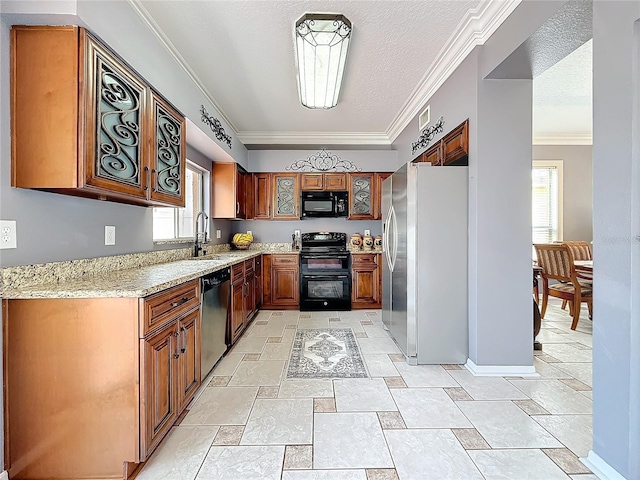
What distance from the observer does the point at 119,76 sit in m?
1.77

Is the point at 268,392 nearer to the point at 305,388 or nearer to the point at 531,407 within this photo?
the point at 305,388

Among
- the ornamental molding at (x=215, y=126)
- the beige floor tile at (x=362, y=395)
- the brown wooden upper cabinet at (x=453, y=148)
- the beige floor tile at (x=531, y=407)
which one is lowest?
the beige floor tile at (x=362, y=395)

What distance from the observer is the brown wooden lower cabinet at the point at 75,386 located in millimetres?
1391

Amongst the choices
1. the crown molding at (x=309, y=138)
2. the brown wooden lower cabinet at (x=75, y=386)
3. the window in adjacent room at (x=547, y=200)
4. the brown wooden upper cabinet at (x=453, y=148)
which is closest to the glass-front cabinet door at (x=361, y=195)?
the crown molding at (x=309, y=138)

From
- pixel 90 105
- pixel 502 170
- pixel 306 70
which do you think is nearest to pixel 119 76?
pixel 90 105

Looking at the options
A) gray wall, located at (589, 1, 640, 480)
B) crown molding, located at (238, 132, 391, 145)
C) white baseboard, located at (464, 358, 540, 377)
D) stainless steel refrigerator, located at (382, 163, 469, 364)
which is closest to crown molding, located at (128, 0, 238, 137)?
crown molding, located at (238, 132, 391, 145)

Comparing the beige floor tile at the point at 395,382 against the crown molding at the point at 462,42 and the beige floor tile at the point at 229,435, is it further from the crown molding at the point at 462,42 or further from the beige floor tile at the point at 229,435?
the crown molding at the point at 462,42

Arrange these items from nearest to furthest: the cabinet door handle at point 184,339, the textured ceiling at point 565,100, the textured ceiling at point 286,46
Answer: the cabinet door handle at point 184,339
the textured ceiling at point 286,46
the textured ceiling at point 565,100

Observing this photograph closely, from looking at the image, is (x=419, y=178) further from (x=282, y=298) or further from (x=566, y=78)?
(x=282, y=298)

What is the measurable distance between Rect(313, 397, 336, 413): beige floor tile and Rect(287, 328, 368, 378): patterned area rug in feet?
1.21

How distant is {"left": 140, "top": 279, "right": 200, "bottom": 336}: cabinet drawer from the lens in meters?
1.48

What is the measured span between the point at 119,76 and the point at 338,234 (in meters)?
3.91

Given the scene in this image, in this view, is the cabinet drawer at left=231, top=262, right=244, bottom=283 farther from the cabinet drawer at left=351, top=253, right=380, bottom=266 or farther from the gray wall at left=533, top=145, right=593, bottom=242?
the gray wall at left=533, top=145, right=593, bottom=242

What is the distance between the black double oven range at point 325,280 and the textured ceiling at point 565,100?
10.2 ft
